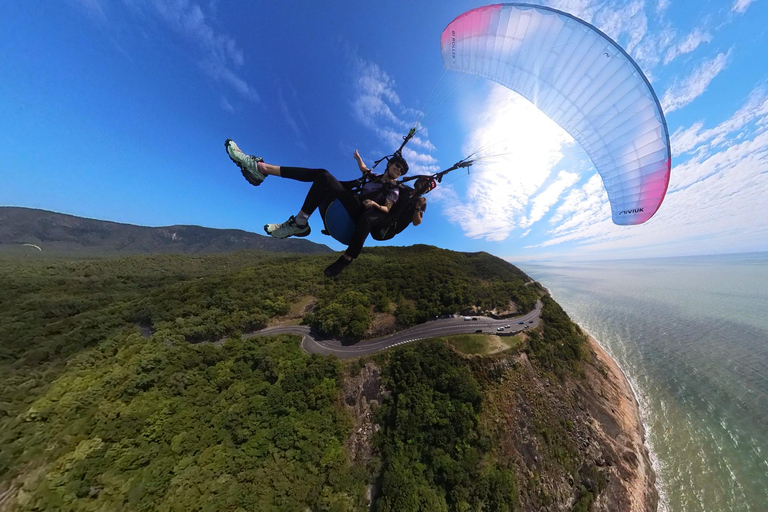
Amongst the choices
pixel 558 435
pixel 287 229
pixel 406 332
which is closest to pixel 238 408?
pixel 406 332

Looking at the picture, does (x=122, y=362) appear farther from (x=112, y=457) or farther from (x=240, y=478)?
(x=240, y=478)

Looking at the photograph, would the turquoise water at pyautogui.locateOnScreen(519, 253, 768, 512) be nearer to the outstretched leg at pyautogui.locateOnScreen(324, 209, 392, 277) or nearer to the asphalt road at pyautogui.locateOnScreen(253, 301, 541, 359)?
the asphalt road at pyautogui.locateOnScreen(253, 301, 541, 359)

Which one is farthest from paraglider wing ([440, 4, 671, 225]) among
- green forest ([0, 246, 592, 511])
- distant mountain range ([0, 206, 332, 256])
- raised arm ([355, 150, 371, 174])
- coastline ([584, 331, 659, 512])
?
distant mountain range ([0, 206, 332, 256])

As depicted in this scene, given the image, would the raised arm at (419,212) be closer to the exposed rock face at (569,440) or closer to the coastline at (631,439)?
the exposed rock face at (569,440)

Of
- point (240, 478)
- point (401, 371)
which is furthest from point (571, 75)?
point (240, 478)

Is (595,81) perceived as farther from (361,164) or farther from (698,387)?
(698,387)
